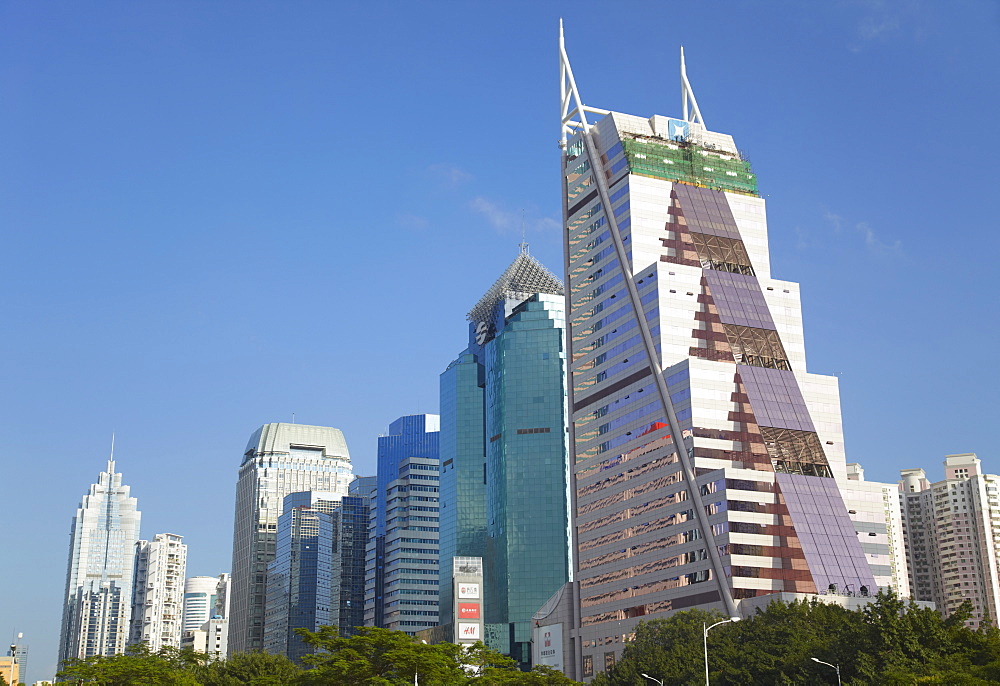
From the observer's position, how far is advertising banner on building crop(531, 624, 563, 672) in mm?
180625

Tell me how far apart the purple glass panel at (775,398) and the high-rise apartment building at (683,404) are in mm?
217

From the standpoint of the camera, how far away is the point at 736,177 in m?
194

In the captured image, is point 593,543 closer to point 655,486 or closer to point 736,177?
point 655,486

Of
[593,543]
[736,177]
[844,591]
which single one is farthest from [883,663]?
[736,177]

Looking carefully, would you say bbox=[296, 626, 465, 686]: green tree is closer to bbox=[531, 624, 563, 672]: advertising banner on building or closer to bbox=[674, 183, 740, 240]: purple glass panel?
bbox=[531, 624, 563, 672]: advertising banner on building

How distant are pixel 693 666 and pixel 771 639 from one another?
8.23m

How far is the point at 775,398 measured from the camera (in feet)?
542

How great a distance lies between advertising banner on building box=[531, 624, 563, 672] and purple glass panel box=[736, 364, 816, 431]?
49944 mm

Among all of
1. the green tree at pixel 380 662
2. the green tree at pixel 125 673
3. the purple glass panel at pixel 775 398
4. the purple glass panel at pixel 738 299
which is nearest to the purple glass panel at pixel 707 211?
the purple glass panel at pixel 738 299

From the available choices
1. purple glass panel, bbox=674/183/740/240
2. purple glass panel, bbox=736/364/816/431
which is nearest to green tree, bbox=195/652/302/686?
purple glass panel, bbox=736/364/816/431

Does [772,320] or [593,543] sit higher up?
[772,320]

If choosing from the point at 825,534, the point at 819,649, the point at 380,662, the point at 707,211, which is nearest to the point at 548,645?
the point at 825,534

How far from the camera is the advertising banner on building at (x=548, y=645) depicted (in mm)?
180625

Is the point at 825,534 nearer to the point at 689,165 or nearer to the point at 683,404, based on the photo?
the point at 683,404
